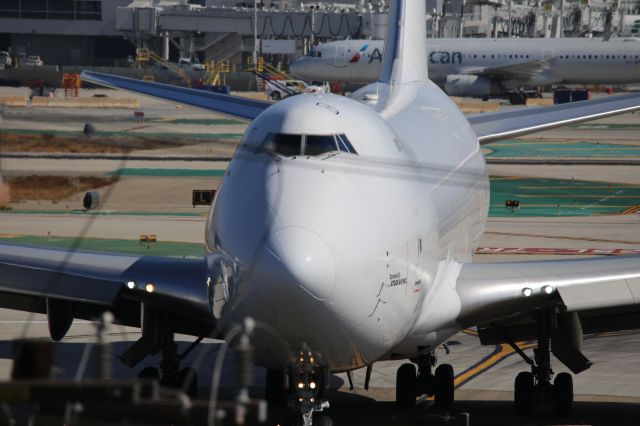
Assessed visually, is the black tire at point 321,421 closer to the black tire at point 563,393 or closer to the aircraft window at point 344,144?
the aircraft window at point 344,144

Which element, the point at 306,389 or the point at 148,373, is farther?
the point at 148,373

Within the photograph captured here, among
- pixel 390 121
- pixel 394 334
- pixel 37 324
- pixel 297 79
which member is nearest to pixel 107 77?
pixel 37 324

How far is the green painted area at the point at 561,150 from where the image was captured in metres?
70.9

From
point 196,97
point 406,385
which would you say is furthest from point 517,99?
point 406,385

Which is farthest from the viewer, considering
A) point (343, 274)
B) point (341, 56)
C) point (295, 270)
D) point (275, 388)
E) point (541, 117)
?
point (341, 56)

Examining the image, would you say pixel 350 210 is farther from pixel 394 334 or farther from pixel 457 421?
pixel 457 421

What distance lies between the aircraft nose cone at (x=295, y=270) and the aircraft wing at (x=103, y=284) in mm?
2507

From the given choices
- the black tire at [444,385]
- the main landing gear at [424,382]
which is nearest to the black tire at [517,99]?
the main landing gear at [424,382]

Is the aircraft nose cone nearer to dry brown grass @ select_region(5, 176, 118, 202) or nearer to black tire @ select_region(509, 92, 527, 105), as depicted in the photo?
dry brown grass @ select_region(5, 176, 118, 202)

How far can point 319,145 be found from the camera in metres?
15.0

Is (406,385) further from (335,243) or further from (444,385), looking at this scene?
(335,243)

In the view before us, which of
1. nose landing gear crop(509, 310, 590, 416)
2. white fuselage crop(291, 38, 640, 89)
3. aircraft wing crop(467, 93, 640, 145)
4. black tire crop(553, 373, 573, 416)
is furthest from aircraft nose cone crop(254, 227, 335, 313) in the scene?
white fuselage crop(291, 38, 640, 89)

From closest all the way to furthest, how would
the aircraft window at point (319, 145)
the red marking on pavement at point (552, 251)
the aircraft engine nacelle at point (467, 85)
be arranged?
the aircraft window at point (319, 145) → the red marking on pavement at point (552, 251) → the aircraft engine nacelle at point (467, 85)

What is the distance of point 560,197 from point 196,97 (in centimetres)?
2822
